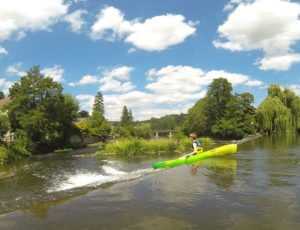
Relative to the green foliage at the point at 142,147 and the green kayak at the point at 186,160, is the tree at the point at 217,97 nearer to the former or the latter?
the green foliage at the point at 142,147

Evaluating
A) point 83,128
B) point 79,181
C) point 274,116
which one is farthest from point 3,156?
point 274,116

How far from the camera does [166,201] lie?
11.3 metres

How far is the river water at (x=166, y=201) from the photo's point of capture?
9.06 m

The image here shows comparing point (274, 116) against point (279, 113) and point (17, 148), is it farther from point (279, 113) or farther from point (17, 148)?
point (17, 148)

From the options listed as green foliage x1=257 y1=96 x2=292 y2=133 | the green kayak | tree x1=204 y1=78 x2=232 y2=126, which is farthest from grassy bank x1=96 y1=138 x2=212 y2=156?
green foliage x1=257 y1=96 x2=292 y2=133

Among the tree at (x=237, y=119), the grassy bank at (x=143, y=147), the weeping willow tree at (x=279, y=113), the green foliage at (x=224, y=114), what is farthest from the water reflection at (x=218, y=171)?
the weeping willow tree at (x=279, y=113)

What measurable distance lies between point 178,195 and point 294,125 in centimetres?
5781

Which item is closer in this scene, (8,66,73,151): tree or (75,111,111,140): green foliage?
(8,66,73,151): tree

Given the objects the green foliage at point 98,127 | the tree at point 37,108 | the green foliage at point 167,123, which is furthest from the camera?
the green foliage at point 167,123

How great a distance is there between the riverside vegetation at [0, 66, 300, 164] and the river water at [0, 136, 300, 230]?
16354mm

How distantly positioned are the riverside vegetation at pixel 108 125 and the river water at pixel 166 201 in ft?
53.7

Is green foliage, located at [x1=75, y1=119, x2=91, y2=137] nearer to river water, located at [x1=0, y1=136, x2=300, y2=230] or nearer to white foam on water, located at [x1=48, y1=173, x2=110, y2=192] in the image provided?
white foam on water, located at [x1=48, y1=173, x2=110, y2=192]

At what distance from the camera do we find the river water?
29.7ft

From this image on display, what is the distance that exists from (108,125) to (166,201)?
194 ft
